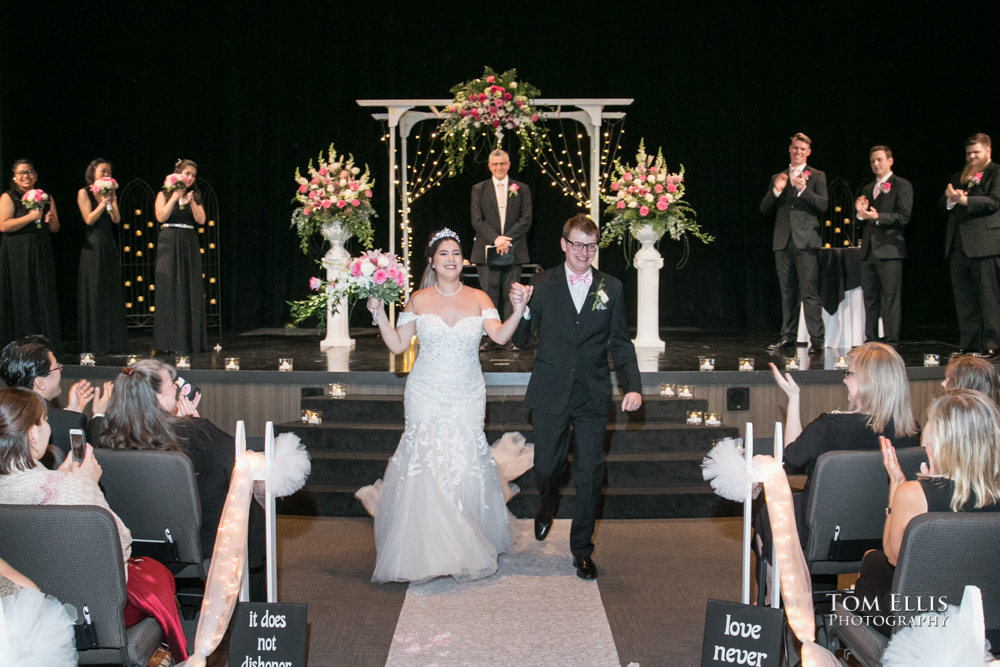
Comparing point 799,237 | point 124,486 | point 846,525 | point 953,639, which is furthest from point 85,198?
point 953,639

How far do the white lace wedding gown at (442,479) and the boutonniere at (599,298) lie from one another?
0.54m

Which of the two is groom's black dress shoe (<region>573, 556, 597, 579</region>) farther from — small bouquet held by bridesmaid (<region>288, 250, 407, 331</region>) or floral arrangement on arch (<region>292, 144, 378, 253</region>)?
floral arrangement on arch (<region>292, 144, 378, 253</region>)

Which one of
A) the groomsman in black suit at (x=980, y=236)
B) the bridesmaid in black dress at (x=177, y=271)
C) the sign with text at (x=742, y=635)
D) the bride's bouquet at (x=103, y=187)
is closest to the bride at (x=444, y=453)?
the sign with text at (x=742, y=635)

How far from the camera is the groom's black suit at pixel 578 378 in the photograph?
466 centimetres

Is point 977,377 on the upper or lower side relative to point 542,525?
upper

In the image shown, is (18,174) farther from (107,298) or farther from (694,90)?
(694,90)

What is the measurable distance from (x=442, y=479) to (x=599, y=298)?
3.98ft

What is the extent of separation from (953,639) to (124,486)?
9.39 ft

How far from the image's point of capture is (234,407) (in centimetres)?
727

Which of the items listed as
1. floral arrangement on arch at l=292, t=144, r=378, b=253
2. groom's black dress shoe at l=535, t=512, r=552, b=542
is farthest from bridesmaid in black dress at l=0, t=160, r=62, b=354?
groom's black dress shoe at l=535, t=512, r=552, b=542

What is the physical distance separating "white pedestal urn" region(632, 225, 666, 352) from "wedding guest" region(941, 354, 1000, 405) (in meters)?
4.84

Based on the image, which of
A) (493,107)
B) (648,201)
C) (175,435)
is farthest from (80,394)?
(648,201)

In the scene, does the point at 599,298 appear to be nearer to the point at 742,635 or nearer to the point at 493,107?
the point at 742,635

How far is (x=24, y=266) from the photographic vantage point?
8.13 meters
